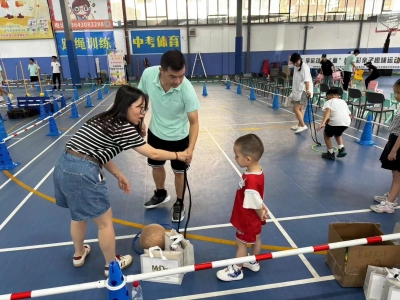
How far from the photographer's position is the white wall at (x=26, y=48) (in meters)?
20.2

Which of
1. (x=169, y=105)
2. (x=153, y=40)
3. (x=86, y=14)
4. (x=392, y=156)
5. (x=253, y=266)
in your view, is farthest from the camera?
(x=153, y=40)

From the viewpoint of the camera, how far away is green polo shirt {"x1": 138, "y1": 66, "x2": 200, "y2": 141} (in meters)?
2.96

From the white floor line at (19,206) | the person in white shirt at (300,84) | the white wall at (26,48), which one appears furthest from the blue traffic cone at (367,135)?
the white wall at (26,48)

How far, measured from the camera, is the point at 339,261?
2.54 meters

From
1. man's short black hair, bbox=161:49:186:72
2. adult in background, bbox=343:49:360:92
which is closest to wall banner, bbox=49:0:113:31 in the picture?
adult in background, bbox=343:49:360:92

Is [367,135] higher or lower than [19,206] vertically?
higher

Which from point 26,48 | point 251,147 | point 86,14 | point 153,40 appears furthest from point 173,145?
point 26,48

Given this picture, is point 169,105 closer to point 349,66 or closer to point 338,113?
point 338,113

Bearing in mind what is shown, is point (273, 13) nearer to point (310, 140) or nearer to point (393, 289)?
point (310, 140)

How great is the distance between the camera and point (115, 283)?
179cm

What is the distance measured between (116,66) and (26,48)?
25.9ft

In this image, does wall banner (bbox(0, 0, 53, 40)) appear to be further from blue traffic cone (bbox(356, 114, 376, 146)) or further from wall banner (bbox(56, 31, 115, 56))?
blue traffic cone (bbox(356, 114, 376, 146))

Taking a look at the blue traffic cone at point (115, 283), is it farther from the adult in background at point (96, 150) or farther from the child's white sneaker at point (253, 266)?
the child's white sneaker at point (253, 266)

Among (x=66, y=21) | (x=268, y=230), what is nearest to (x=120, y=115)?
(x=268, y=230)
